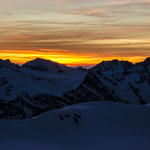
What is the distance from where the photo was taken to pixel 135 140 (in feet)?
143

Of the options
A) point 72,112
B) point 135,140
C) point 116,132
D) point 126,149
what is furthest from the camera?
point 72,112

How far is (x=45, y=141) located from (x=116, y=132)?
10880 mm

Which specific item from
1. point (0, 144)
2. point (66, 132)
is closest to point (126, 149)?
point (66, 132)

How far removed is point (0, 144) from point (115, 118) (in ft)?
66.7

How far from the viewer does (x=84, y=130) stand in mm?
47156

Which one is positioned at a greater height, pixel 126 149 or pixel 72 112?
pixel 72 112

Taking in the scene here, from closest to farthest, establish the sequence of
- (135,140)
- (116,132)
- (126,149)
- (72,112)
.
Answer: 1. (126,149)
2. (135,140)
3. (116,132)
4. (72,112)

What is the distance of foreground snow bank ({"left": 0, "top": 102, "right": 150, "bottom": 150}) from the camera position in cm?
4131

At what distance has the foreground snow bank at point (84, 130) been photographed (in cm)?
4131

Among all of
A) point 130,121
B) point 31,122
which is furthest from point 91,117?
point 31,122

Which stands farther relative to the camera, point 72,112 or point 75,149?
point 72,112

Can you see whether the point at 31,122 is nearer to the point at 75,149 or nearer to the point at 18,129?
the point at 18,129

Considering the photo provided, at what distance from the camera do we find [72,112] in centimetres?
5078

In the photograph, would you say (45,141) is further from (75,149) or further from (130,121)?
(130,121)
